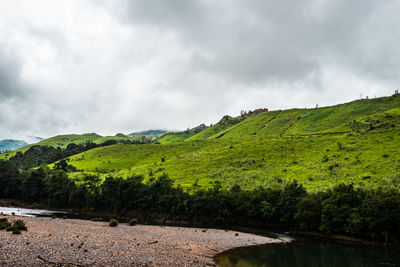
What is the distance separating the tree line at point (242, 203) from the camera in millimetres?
55281

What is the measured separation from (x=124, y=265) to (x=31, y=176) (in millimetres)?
124547

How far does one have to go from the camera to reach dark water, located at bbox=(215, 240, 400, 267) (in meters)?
34.7

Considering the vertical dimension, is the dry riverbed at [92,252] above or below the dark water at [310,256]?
above

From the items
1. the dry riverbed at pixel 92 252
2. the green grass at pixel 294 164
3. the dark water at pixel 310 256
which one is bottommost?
the dark water at pixel 310 256

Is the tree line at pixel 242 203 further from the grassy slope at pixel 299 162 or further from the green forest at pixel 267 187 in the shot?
the grassy slope at pixel 299 162

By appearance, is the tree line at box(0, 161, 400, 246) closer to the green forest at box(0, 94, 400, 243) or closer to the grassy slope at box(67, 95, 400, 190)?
the green forest at box(0, 94, 400, 243)

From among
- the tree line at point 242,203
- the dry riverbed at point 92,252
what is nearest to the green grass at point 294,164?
the tree line at point 242,203

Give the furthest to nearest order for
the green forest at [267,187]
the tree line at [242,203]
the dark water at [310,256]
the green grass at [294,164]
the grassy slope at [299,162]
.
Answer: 1. the grassy slope at [299,162]
2. the green grass at [294,164]
3. the green forest at [267,187]
4. the tree line at [242,203]
5. the dark water at [310,256]

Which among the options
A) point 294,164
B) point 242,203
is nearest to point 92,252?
point 242,203

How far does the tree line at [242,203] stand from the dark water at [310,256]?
24.7 ft

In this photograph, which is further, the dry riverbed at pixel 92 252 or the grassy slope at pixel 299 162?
the grassy slope at pixel 299 162

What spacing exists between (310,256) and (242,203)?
36245mm

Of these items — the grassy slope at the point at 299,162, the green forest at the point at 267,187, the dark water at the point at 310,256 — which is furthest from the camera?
the grassy slope at the point at 299,162

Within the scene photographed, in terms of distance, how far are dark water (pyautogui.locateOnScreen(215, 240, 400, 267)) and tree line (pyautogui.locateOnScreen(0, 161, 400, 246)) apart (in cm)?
752
